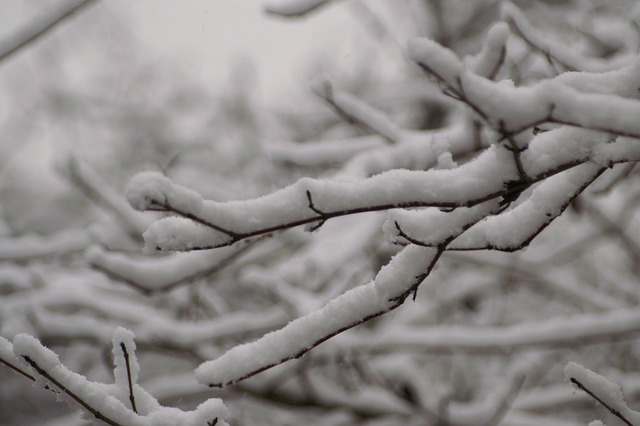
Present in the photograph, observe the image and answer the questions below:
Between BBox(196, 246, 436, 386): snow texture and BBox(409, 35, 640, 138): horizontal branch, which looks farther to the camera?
BBox(196, 246, 436, 386): snow texture

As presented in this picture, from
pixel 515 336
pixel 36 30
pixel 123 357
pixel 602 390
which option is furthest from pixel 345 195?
pixel 515 336

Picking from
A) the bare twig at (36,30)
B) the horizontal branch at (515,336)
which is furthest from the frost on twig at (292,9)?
the horizontal branch at (515,336)

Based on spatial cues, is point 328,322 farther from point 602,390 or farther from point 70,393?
point 602,390

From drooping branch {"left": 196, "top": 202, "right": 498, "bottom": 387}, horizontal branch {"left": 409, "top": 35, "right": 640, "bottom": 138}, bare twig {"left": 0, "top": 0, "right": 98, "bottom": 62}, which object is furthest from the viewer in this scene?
bare twig {"left": 0, "top": 0, "right": 98, "bottom": 62}

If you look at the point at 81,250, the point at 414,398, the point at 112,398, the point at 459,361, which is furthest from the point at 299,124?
the point at 112,398

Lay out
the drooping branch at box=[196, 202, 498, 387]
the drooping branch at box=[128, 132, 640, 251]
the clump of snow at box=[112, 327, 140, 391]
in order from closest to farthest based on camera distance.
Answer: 1. the drooping branch at box=[128, 132, 640, 251]
2. the drooping branch at box=[196, 202, 498, 387]
3. the clump of snow at box=[112, 327, 140, 391]

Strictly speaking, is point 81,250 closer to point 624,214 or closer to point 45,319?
point 45,319

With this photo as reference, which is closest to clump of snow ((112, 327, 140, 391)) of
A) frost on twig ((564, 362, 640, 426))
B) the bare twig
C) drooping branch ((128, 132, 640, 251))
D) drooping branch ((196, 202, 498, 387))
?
drooping branch ((196, 202, 498, 387))

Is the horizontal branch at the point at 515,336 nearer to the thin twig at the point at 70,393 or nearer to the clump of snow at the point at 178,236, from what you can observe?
the thin twig at the point at 70,393

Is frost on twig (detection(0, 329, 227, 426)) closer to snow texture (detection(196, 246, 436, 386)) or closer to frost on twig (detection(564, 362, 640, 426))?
snow texture (detection(196, 246, 436, 386))

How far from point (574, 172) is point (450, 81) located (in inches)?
15.2

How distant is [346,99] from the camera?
2299 mm

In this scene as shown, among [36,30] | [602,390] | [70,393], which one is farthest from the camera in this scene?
[36,30]

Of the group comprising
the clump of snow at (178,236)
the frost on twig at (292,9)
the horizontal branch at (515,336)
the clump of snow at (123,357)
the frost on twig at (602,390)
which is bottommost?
the frost on twig at (602,390)
